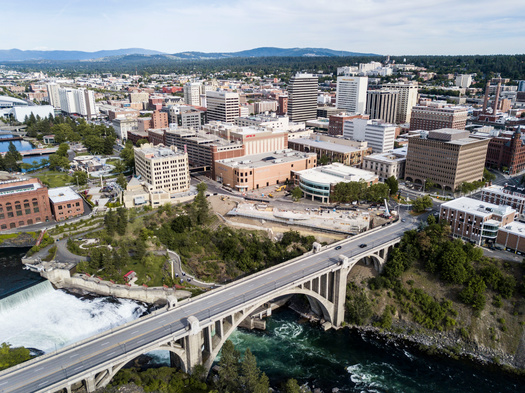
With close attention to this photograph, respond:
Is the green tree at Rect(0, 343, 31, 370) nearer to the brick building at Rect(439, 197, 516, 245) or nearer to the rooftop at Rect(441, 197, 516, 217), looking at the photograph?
the brick building at Rect(439, 197, 516, 245)

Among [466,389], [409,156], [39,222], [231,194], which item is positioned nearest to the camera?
[466,389]

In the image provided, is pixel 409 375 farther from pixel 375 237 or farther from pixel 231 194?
pixel 231 194

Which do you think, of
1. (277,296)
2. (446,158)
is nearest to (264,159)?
(446,158)

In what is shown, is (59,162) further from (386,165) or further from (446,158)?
(446,158)

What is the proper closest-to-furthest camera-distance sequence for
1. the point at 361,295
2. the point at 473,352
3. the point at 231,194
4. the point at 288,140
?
the point at 473,352
the point at 361,295
the point at 231,194
the point at 288,140

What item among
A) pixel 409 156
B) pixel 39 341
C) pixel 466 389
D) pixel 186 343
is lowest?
pixel 466 389

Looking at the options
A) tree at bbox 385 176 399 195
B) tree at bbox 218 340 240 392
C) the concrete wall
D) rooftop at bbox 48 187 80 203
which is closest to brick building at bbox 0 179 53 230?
rooftop at bbox 48 187 80 203

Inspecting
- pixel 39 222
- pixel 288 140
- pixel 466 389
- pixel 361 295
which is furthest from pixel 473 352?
pixel 288 140

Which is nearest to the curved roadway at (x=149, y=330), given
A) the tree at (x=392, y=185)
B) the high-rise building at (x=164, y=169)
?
the tree at (x=392, y=185)

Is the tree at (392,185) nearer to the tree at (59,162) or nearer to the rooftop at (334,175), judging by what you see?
the rooftop at (334,175)
